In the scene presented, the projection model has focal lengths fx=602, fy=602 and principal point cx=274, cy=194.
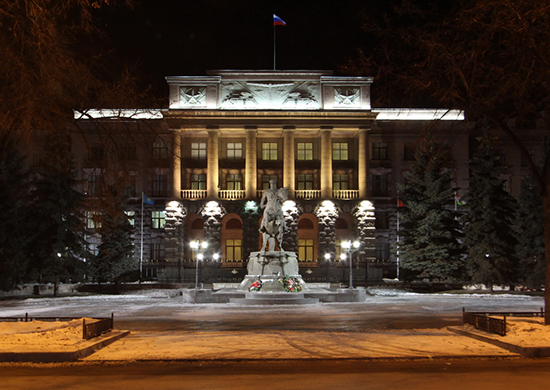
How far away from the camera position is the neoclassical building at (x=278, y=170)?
185 feet

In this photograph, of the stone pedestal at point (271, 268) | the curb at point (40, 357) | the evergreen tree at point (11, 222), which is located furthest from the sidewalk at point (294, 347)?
the evergreen tree at point (11, 222)

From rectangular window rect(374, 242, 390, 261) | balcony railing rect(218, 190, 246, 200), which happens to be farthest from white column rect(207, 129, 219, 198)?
rectangular window rect(374, 242, 390, 261)

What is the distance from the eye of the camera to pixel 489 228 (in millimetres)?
40438

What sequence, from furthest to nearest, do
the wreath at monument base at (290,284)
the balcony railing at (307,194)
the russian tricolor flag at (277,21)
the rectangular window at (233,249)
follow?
1. the rectangular window at (233,249)
2. the balcony railing at (307,194)
3. the russian tricolor flag at (277,21)
4. the wreath at monument base at (290,284)

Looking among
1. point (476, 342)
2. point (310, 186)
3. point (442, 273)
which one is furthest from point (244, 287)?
point (310, 186)

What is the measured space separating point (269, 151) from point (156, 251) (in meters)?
15.5

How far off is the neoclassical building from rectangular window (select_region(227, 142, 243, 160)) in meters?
0.10

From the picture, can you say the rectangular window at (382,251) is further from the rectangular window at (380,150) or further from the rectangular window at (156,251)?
the rectangular window at (156,251)

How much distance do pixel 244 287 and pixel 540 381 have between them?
24.3 metres

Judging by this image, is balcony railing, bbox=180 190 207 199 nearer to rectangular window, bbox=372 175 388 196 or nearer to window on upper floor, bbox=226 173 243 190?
window on upper floor, bbox=226 173 243 190

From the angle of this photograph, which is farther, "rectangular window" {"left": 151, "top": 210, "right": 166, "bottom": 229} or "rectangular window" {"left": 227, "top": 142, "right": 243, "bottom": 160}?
"rectangular window" {"left": 151, "top": 210, "right": 166, "bottom": 229}

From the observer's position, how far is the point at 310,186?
6131cm

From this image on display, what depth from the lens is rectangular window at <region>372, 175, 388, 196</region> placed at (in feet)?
206

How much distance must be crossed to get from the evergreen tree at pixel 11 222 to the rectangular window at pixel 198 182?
84.7 feet
